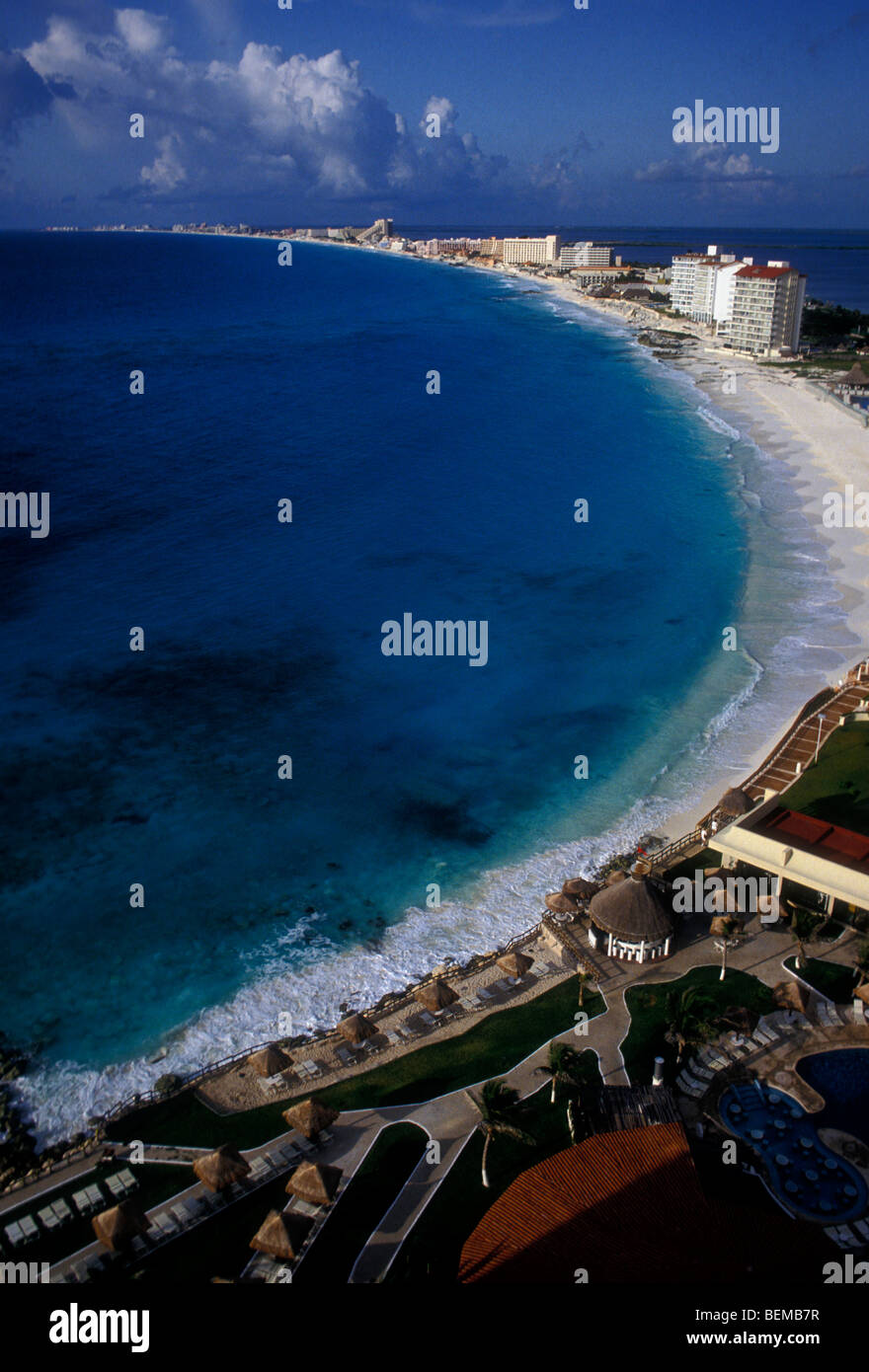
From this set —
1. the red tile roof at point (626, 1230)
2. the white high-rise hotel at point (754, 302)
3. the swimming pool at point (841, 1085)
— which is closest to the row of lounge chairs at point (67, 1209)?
the red tile roof at point (626, 1230)

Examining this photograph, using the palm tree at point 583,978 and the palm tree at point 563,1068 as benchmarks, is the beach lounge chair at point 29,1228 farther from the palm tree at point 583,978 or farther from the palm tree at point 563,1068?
the palm tree at point 583,978

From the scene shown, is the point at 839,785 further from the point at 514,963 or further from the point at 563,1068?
the point at 563,1068

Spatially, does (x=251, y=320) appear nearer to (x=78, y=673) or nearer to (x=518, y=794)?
(x=78, y=673)

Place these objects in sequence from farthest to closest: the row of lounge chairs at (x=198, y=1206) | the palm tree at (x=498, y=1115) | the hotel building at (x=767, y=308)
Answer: the hotel building at (x=767, y=308) → the palm tree at (x=498, y=1115) → the row of lounge chairs at (x=198, y=1206)

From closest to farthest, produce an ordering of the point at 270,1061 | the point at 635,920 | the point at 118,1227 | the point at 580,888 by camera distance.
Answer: the point at 118,1227, the point at 270,1061, the point at 635,920, the point at 580,888

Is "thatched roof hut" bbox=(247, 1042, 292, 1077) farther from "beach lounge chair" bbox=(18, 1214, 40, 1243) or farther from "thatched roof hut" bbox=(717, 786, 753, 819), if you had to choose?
"thatched roof hut" bbox=(717, 786, 753, 819)

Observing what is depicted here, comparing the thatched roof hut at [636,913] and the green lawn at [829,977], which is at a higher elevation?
the thatched roof hut at [636,913]

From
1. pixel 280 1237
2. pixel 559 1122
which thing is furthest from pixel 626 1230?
pixel 280 1237
